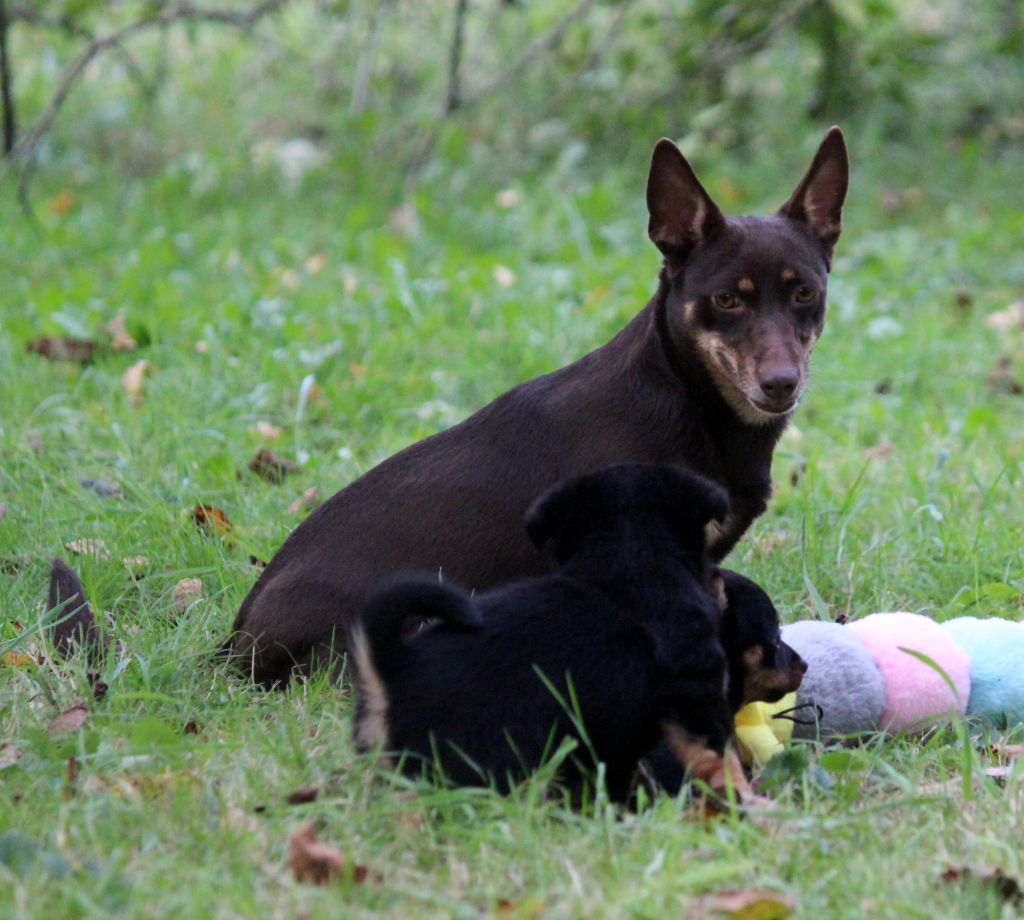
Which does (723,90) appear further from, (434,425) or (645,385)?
(645,385)

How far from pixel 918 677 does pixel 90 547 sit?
6.86 ft

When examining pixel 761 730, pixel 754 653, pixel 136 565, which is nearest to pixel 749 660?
pixel 754 653

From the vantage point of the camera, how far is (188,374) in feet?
16.9

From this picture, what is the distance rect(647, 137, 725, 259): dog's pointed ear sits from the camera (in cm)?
336

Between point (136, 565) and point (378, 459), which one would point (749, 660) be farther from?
point (378, 459)

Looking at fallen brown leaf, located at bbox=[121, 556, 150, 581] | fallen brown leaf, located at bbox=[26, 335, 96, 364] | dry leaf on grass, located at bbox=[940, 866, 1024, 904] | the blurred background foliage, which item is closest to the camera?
dry leaf on grass, located at bbox=[940, 866, 1024, 904]

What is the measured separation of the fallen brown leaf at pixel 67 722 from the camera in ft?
8.98

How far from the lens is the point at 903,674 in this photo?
9.71 feet

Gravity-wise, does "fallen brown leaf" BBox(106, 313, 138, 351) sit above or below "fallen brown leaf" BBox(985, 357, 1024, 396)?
above

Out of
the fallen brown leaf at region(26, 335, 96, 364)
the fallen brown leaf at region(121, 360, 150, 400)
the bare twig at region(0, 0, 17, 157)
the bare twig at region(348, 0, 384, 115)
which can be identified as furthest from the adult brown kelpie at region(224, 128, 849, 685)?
the bare twig at region(0, 0, 17, 157)

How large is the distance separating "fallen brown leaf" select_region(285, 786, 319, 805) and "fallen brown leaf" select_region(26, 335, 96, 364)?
10.8ft

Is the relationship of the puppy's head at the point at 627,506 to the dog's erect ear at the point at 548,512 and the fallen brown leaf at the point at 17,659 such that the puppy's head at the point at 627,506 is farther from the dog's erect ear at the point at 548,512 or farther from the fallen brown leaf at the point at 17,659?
the fallen brown leaf at the point at 17,659

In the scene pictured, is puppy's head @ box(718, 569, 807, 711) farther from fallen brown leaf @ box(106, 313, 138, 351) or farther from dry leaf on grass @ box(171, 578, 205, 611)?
fallen brown leaf @ box(106, 313, 138, 351)

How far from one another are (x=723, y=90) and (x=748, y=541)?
17.4 feet
